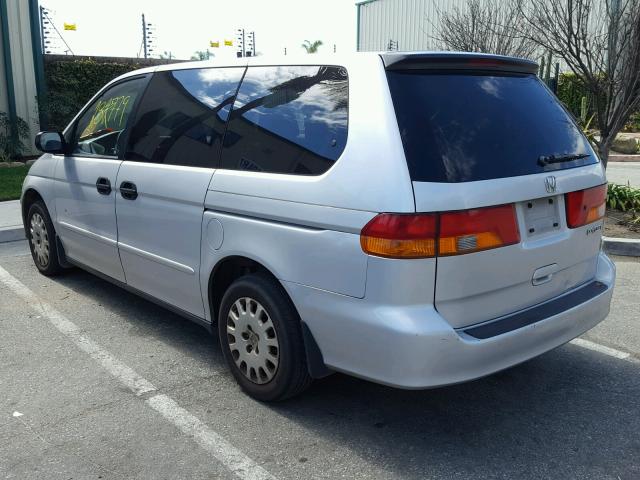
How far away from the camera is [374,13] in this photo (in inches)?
1206

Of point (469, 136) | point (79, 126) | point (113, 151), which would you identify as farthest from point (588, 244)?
point (79, 126)

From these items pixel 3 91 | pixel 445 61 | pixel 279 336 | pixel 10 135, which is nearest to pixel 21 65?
pixel 3 91

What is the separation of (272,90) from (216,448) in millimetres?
1825

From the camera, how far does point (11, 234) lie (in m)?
7.36

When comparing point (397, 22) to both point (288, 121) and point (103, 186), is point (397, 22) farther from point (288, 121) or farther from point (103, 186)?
point (288, 121)

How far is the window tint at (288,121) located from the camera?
3.01m

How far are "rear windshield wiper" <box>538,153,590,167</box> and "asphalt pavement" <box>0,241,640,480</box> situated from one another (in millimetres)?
1318

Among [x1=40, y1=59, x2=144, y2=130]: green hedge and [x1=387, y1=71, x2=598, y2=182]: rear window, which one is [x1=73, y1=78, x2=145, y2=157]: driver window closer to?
[x1=387, y1=71, x2=598, y2=182]: rear window

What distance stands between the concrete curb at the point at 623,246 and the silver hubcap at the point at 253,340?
16.1ft

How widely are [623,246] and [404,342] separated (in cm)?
510

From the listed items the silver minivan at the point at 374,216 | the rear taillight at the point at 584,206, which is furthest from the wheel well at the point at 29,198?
the rear taillight at the point at 584,206

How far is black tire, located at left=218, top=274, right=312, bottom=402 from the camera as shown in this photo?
313 centimetres

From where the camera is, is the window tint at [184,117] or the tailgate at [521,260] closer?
the tailgate at [521,260]

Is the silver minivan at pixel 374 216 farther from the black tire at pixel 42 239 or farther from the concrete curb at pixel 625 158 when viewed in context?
the concrete curb at pixel 625 158
